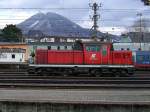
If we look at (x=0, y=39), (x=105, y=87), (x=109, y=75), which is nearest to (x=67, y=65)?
(x=109, y=75)

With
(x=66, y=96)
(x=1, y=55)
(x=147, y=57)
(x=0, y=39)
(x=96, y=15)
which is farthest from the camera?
(x=0, y=39)

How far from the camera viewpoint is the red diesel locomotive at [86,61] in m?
39.3

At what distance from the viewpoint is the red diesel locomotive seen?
39344mm

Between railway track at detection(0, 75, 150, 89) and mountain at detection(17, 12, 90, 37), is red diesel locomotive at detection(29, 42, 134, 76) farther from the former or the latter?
mountain at detection(17, 12, 90, 37)

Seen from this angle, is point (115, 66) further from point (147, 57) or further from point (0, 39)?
point (0, 39)

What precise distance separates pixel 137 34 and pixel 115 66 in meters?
82.5

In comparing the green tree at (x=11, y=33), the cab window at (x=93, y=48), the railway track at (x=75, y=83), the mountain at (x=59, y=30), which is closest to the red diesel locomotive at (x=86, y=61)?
the cab window at (x=93, y=48)

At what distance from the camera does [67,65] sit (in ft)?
130

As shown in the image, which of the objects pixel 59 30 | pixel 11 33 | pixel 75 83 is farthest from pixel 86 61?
pixel 59 30

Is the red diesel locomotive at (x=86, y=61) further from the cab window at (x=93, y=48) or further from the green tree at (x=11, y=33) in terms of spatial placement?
the green tree at (x=11, y=33)

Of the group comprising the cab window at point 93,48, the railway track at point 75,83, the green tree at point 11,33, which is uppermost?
the green tree at point 11,33

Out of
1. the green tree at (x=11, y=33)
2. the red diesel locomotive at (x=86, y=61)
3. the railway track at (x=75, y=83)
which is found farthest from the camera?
the green tree at (x=11, y=33)

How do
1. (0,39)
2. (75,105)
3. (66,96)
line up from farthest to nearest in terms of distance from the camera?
(0,39) → (66,96) → (75,105)

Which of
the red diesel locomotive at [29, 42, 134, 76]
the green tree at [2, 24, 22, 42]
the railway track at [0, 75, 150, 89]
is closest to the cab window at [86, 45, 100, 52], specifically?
the red diesel locomotive at [29, 42, 134, 76]
